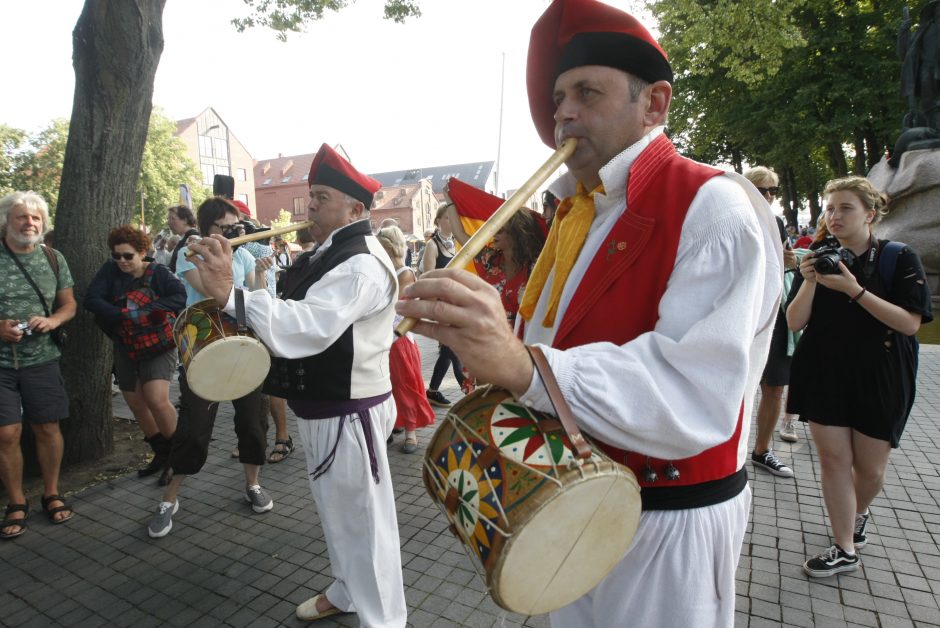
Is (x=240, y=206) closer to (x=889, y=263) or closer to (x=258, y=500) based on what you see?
(x=258, y=500)

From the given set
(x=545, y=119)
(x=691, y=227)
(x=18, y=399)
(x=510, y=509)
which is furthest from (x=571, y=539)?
(x=18, y=399)

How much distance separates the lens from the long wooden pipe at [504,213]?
1040mm

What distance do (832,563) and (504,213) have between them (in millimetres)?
3203

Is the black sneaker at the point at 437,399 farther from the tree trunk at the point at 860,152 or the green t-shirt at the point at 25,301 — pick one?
the tree trunk at the point at 860,152

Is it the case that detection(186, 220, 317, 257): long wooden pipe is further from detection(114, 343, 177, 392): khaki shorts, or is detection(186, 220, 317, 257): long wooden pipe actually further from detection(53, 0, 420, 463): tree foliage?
detection(53, 0, 420, 463): tree foliage

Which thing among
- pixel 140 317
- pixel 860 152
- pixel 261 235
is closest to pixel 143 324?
pixel 140 317

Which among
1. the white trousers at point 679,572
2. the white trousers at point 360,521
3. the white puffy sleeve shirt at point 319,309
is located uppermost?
the white puffy sleeve shirt at point 319,309

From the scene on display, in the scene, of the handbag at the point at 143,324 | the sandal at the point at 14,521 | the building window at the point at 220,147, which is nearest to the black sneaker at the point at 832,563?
the handbag at the point at 143,324

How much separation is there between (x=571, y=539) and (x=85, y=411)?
17.5ft

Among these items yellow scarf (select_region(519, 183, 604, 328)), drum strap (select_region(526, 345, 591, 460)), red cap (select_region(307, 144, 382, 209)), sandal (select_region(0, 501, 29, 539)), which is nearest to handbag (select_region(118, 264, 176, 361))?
sandal (select_region(0, 501, 29, 539))

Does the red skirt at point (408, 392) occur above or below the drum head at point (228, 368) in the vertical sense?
below

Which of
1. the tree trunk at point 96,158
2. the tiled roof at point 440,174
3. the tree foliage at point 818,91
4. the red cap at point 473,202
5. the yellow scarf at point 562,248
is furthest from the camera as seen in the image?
the tiled roof at point 440,174

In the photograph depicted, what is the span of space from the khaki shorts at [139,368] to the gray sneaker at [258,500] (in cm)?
126

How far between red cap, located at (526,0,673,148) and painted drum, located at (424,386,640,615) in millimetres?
828
